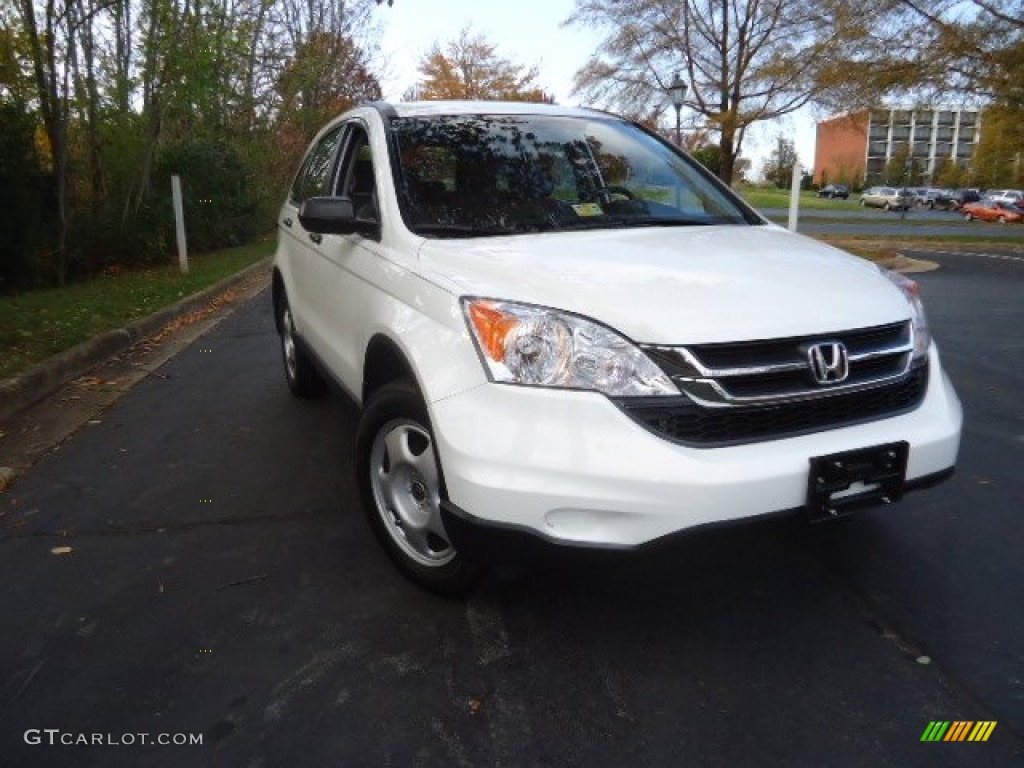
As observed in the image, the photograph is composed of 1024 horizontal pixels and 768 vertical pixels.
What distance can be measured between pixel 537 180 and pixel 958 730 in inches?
95.0

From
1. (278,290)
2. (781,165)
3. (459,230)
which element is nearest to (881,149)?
(781,165)

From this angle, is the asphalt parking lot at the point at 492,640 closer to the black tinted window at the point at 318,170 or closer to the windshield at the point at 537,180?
the windshield at the point at 537,180

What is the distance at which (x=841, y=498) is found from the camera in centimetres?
227

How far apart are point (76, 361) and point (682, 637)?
17.6ft

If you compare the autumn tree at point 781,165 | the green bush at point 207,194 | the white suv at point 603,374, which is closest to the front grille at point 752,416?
the white suv at point 603,374

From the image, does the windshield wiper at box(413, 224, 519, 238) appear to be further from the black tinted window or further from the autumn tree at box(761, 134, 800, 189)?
the autumn tree at box(761, 134, 800, 189)

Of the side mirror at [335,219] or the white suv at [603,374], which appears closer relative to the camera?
the white suv at [603,374]

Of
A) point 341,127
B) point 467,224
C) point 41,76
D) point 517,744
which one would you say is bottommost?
point 517,744

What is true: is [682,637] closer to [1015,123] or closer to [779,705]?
[779,705]

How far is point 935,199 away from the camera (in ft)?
192

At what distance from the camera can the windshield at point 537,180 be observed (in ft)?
10.1

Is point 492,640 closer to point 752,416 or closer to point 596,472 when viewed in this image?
point 596,472

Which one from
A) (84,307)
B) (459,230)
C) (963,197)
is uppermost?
(963,197)

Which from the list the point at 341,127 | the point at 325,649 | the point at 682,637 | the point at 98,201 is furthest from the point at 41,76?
the point at 682,637
